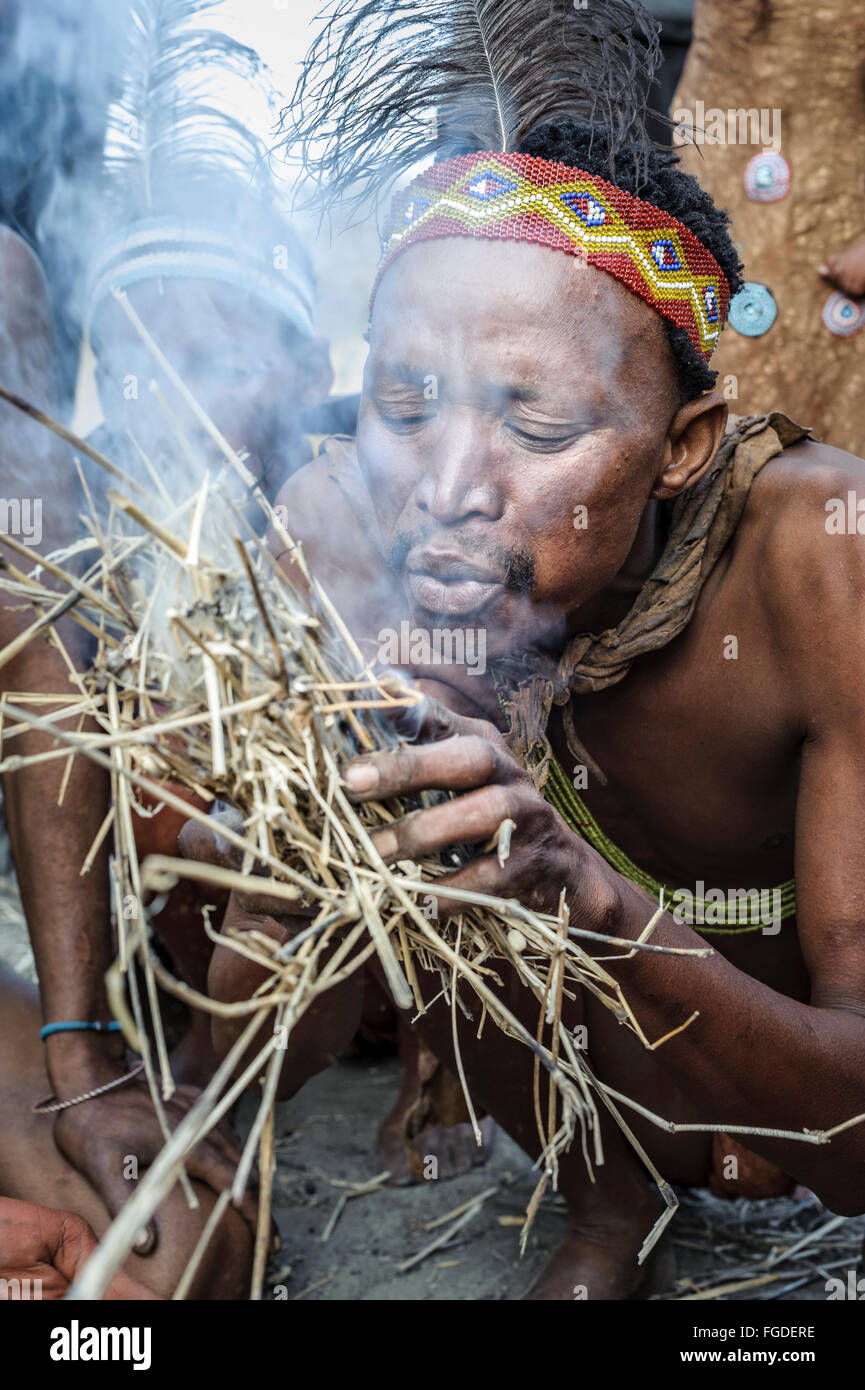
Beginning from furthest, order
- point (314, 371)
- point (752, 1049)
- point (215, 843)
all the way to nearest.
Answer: point (314, 371) → point (752, 1049) → point (215, 843)

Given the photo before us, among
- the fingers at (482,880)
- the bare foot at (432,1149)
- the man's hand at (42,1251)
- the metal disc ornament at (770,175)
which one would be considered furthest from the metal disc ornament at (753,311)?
the man's hand at (42,1251)

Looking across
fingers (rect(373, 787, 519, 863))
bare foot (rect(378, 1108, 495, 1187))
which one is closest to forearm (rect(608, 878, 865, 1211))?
fingers (rect(373, 787, 519, 863))

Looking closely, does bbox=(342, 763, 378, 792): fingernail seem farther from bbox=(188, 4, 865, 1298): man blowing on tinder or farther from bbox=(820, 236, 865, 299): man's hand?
bbox=(820, 236, 865, 299): man's hand

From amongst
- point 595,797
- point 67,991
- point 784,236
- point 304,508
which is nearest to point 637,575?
point 595,797

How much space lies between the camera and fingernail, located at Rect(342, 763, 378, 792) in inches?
50.9

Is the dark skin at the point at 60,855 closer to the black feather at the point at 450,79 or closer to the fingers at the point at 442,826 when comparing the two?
the black feather at the point at 450,79

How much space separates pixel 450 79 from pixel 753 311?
86.0 inches

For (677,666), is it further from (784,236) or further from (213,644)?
(784,236)

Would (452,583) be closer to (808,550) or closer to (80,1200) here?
(808,550)

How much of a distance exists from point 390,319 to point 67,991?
1.32 m

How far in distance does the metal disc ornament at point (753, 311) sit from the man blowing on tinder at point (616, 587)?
1900 millimetres

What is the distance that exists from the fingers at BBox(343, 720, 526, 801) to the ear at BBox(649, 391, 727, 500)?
32.9 inches

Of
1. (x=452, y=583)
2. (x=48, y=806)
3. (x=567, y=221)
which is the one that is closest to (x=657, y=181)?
(x=567, y=221)

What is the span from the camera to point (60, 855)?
2.35 meters
